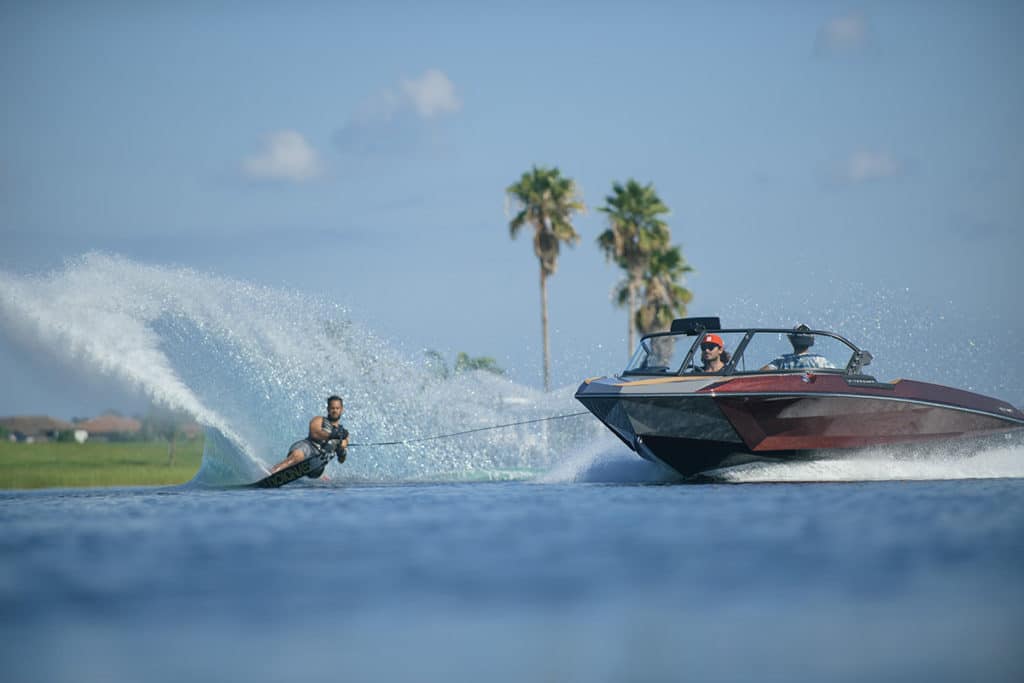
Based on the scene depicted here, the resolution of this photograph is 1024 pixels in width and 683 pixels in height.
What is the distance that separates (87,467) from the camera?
31.3 metres

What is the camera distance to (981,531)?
926 cm

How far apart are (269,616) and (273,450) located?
47.2 ft

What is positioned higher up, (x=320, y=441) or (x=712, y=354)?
(x=712, y=354)

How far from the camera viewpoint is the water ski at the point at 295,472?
1709cm

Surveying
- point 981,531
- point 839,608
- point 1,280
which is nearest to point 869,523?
point 981,531

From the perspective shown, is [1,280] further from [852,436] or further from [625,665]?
[625,665]

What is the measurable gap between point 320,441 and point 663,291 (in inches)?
1236

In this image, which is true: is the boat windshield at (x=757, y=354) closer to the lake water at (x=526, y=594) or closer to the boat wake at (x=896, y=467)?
the boat wake at (x=896, y=467)

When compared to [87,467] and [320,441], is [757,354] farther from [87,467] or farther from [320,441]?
[87,467]

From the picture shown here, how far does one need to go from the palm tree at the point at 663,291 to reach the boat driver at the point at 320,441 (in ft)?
100

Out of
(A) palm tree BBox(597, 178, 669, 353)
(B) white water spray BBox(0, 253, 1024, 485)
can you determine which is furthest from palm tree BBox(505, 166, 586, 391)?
(B) white water spray BBox(0, 253, 1024, 485)

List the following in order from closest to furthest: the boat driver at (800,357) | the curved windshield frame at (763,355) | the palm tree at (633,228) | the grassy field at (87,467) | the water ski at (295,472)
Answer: the curved windshield frame at (763,355) < the boat driver at (800,357) < the water ski at (295,472) < the grassy field at (87,467) < the palm tree at (633,228)

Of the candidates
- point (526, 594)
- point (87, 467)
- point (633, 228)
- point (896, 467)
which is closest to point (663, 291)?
point (633, 228)

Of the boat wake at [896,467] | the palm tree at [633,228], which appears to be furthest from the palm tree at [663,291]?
the boat wake at [896,467]
